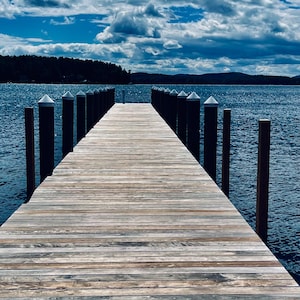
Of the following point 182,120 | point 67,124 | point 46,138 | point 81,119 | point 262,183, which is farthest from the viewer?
point 182,120

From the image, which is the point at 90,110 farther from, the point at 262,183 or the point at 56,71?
the point at 56,71

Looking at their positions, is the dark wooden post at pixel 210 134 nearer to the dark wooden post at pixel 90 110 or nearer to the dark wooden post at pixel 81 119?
the dark wooden post at pixel 81 119

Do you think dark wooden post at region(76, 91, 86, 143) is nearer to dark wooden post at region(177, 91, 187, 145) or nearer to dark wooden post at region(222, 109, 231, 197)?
dark wooden post at region(177, 91, 187, 145)

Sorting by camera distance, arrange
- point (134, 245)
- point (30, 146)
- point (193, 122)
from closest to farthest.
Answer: point (134, 245), point (30, 146), point (193, 122)

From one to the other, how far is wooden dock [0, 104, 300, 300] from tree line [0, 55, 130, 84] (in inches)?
6906

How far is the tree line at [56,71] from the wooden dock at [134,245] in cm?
17541

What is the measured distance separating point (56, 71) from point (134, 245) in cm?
18705

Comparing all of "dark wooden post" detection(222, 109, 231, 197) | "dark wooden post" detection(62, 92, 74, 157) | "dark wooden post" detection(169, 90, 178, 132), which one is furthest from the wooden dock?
"dark wooden post" detection(169, 90, 178, 132)

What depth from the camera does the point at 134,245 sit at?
16.0 ft

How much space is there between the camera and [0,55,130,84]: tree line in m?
177

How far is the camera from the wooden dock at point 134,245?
12.8 feet

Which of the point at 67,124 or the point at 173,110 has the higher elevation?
the point at 173,110

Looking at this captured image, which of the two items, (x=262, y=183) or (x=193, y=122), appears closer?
(x=262, y=183)

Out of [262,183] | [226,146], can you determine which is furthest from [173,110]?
[262,183]
